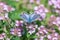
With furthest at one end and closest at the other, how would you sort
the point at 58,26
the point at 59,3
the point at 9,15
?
1. the point at 59,3
2. the point at 58,26
3. the point at 9,15

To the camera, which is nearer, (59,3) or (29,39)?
(29,39)

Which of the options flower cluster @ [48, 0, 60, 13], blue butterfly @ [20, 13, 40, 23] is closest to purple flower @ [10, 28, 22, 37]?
blue butterfly @ [20, 13, 40, 23]

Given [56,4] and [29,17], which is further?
[56,4]

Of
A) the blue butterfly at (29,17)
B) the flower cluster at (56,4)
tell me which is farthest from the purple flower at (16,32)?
the flower cluster at (56,4)

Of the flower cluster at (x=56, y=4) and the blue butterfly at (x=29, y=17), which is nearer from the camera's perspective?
the blue butterfly at (x=29, y=17)

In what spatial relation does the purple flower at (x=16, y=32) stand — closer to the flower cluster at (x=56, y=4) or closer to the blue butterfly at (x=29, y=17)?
the blue butterfly at (x=29, y=17)

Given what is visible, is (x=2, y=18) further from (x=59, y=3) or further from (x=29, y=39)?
(x=59, y=3)

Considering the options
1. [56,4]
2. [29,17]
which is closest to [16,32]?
[29,17]

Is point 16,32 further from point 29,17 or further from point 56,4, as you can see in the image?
point 56,4

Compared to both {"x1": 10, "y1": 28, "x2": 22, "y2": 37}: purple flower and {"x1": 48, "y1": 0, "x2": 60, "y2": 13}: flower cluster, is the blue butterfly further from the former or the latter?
{"x1": 48, "y1": 0, "x2": 60, "y2": 13}: flower cluster

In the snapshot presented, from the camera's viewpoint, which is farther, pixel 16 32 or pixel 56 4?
pixel 56 4

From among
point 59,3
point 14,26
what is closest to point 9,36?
point 14,26
